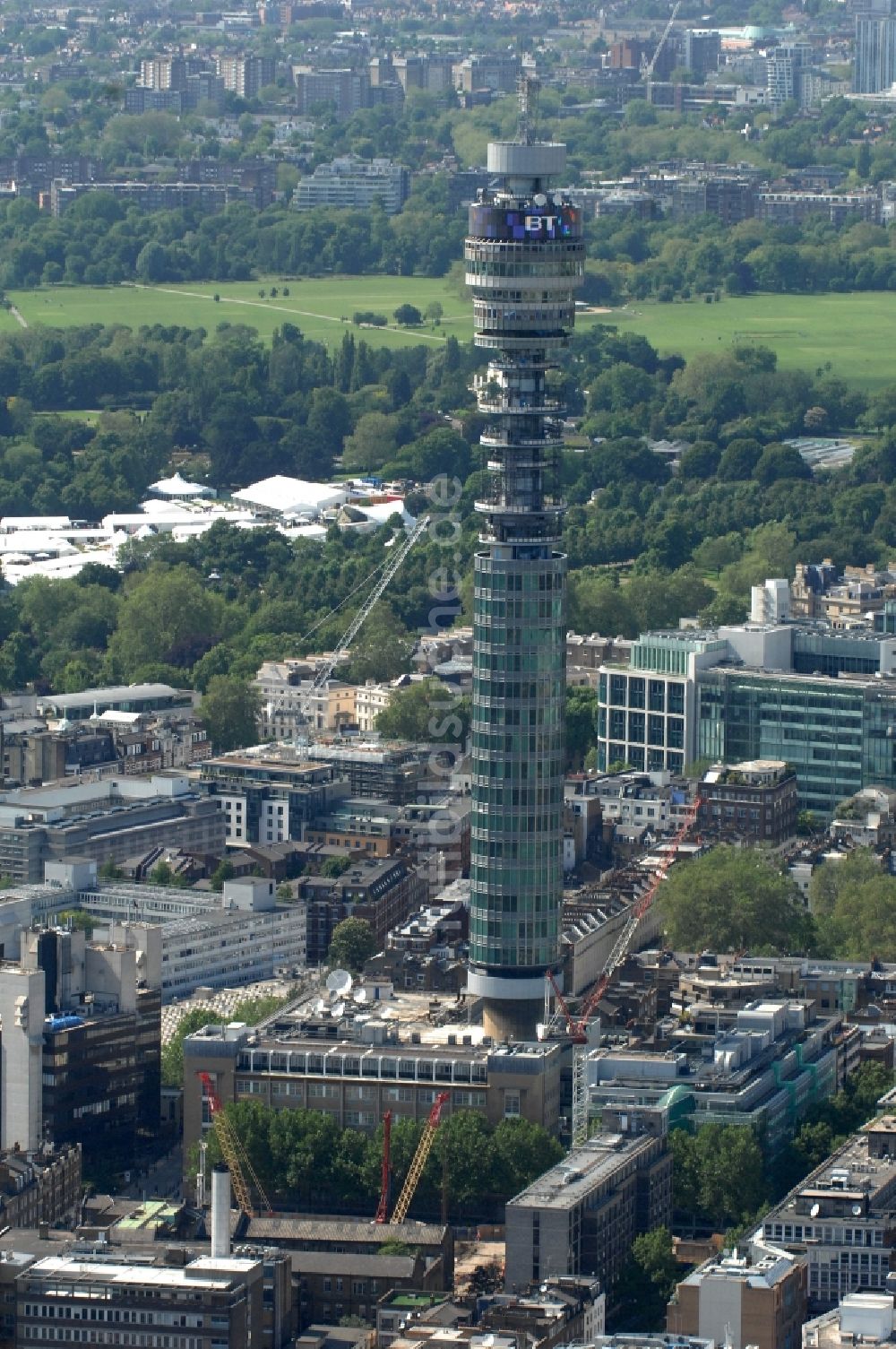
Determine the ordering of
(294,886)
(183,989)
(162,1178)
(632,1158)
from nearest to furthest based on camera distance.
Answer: (632,1158), (162,1178), (183,989), (294,886)

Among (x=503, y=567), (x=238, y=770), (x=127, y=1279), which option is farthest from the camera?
(x=238, y=770)

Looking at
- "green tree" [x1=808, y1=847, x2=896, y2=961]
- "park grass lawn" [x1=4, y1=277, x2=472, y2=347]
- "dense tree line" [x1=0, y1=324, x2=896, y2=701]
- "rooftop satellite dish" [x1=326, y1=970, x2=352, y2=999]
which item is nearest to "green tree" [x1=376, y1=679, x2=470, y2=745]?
"dense tree line" [x1=0, y1=324, x2=896, y2=701]

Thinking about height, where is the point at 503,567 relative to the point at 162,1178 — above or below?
above

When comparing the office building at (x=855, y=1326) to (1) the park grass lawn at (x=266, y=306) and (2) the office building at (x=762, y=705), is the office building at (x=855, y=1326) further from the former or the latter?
(1) the park grass lawn at (x=266, y=306)

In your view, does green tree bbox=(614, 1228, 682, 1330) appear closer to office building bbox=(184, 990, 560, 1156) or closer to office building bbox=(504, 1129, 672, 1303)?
office building bbox=(504, 1129, 672, 1303)

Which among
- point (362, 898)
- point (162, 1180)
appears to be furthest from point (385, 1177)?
point (362, 898)

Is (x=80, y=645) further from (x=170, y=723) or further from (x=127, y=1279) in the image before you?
(x=127, y=1279)

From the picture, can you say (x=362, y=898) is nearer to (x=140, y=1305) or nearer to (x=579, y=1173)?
(x=579, y=1173)

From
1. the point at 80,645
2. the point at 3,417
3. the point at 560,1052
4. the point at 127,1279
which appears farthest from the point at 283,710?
the point at 3,417
